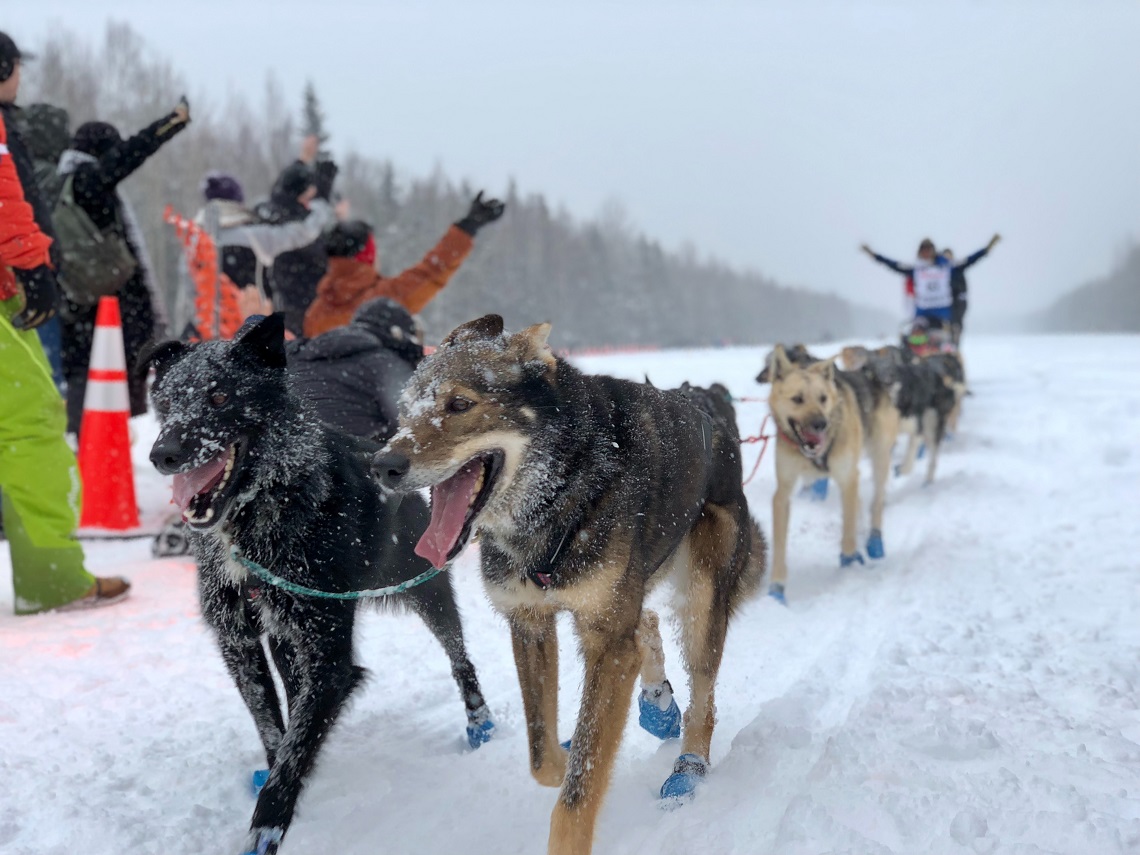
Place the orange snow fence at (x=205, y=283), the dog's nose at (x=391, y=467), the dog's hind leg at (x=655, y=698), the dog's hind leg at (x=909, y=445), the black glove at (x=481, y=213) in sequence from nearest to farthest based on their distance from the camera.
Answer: the dog's nose at (x=391, y=467) < the dog's hind leg at (x=655, y=698) < the black glove at (x=481, y=213) < the orange snow fence at (x=205, y=283) < the dog's hind leg at (x=909, y=445)

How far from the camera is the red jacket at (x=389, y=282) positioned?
507 centimetres

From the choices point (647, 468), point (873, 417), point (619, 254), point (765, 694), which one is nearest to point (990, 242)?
point (873, 417)

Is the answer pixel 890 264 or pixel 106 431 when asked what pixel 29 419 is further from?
pixel 890 264

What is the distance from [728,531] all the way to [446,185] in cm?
6652

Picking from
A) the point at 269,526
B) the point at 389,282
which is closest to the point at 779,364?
the point at 389,282

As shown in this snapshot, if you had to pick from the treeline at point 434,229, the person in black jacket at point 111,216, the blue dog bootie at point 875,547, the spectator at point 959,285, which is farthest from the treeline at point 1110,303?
the person in black jacket at point 111,216

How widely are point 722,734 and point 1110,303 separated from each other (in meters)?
135

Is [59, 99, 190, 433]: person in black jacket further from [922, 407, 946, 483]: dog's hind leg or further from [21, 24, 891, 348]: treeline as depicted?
[21, 24, 891, 348]: treeline

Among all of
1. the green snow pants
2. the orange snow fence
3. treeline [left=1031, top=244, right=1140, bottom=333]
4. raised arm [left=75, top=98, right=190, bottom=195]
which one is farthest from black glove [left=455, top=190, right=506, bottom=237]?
treeline [left=1031, top=244, right=1140, bottom=333]

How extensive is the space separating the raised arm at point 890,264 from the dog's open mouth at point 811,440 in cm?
624

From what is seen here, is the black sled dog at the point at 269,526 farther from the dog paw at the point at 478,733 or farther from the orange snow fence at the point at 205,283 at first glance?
the orange snow fence at the point at 205,283

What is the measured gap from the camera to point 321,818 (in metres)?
2.31

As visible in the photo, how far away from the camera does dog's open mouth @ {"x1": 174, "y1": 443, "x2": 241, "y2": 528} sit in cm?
213

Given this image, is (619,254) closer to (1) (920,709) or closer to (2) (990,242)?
(2) (990,242)
